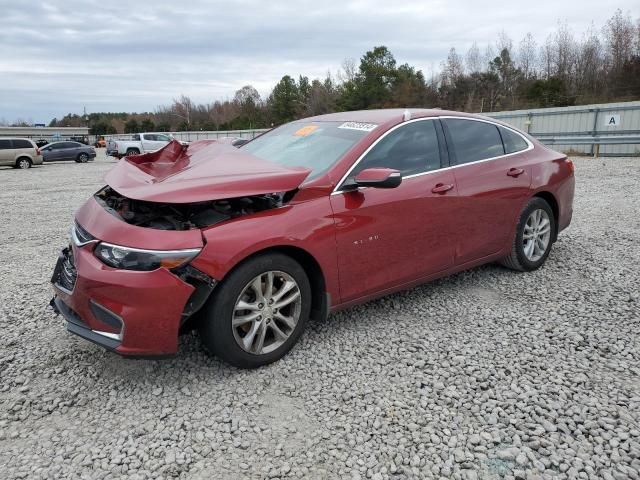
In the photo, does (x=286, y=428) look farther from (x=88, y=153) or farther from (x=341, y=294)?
(x=88, y=153)

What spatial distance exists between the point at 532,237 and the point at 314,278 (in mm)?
2562

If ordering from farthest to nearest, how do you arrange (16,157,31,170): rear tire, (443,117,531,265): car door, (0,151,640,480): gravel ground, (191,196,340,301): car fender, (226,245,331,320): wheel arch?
1. (16,157,31,170): rear tire
2. (443,117,531,265): car door
3. (226,245,331,320): wheel arch
4. (191,196,340,301): car fender
5. (0,151,640,480): gravel ground

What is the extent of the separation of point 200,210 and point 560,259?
3954mm

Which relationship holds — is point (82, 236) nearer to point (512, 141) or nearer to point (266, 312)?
point (266, 312)

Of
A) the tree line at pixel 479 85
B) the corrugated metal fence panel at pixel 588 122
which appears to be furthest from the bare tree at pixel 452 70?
the corrugated metal fence panel at pixel 588 122

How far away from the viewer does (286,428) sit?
2559 millimetres

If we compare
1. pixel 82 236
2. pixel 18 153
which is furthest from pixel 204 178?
pixel 18 153

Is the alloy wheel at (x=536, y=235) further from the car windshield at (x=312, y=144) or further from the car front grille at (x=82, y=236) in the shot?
the car front grille at (x=82, y=236)

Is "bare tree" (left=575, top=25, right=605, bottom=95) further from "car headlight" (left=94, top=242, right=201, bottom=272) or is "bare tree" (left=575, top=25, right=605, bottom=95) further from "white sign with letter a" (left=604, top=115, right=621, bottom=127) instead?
"car headlight" (left=94, top=242, right=201, bottom=272)

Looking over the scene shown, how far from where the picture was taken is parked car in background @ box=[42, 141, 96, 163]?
28.1m

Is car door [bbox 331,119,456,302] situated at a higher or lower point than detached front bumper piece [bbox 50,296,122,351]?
higher

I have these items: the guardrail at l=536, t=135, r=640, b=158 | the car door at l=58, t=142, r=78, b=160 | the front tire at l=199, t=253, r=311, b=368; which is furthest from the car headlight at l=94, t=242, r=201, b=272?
the car door at l=58, t=142, r=78, b=160

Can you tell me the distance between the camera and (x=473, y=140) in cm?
421

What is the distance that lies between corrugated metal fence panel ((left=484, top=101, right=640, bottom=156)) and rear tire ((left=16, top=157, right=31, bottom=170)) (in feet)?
75.9
